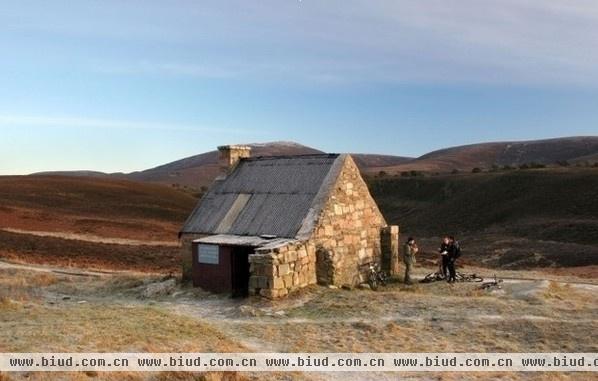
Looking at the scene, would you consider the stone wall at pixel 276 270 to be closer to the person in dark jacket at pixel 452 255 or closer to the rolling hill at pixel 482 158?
the person in dark jacket at pixel 452 255

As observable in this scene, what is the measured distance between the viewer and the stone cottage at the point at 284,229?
1761 cm

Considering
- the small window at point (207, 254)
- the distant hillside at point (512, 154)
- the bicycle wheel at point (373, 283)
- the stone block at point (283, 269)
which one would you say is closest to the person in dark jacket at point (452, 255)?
the bicycle wheel at point (373, 283)

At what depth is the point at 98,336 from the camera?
11844 mm

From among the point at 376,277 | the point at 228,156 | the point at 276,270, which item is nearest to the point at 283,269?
the point at 276,270

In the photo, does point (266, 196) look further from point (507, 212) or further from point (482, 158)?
point (482, 158)

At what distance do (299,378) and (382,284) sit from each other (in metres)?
10.7

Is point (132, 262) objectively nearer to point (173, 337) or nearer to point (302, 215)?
point (302, 215)

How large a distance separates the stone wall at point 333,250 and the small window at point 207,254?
255 centimetres

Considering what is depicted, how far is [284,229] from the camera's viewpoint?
1903 centimetres

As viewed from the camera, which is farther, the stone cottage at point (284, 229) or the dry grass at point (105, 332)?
the stone cottage at point (284, 229)

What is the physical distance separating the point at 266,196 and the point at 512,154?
142837 millimetres

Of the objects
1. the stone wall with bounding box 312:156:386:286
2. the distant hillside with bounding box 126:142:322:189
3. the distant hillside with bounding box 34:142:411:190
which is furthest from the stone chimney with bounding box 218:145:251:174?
the distant hillside with bounding box 34:142:411:190

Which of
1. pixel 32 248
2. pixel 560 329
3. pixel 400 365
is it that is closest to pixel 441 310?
pixel 560 329

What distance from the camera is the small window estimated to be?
62.6ft
